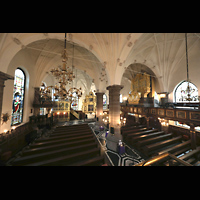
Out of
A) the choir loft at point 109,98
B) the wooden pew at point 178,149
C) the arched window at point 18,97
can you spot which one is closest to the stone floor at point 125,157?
the choir loft at point 109,98

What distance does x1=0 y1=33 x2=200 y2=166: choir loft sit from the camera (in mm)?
4859

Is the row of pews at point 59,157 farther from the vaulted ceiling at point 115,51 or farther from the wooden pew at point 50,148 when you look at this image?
the vaulted ceiling at point 115,51

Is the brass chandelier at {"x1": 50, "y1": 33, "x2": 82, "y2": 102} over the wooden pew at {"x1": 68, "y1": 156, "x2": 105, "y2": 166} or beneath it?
over

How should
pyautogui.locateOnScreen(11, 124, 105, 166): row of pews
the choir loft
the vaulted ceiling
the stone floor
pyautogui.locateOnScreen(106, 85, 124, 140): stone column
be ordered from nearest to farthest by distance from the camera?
1. pyautogui.locateOnScreen(11, 124, 105, 166): row of pews
2. the choir loft
3. the stone floor
4. the vaulted ceiling
5. pyautogui.locateOnScreen(106, 85, 124, 140): stone column

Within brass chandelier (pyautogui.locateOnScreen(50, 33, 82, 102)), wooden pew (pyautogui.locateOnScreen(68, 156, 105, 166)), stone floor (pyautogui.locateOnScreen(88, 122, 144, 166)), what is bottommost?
stone floor (pyautogui.locateOnScreen(88, 122, 144, 166))

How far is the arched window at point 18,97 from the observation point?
26.3 feet

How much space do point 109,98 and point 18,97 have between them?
31.1ft

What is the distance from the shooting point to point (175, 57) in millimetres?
10281

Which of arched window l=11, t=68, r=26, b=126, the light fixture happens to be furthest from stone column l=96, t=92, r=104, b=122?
arched window l=11, t=68, r=26, b=126

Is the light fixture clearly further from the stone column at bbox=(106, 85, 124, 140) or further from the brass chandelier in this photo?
the stone column at bbox=(106, 85, 124, 140)

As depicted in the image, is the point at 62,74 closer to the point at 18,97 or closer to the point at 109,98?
the point at 109,98

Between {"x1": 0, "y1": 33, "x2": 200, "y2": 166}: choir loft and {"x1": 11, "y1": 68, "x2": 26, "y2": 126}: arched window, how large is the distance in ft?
0.25

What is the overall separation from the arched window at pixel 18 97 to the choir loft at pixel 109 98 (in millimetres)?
76

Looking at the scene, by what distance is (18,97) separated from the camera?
8.55m
